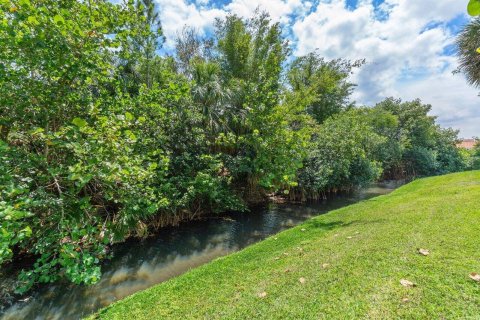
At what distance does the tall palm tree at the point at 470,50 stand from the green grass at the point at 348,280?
890 cm

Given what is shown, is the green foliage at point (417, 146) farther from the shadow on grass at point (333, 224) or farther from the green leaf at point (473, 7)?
the green leaf at point (473, 7)

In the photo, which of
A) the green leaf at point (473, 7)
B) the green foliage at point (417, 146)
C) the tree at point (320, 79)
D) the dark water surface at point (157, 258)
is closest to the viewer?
the green leaf at point (473, 7)

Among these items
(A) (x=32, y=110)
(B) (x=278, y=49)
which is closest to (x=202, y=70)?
(B) (x=278, y=49)

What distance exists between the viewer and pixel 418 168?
70.4ft

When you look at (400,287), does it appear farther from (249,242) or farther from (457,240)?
(249,242)

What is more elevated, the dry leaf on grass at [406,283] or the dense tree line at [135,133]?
the dense tree line at [135,133]

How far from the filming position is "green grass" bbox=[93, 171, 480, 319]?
2318mm

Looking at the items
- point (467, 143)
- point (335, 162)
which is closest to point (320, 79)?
point (335, 162)

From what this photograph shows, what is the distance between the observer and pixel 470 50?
1024 centimetres

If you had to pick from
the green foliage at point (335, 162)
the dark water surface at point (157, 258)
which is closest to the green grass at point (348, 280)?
the dark water surface at point (157, 258)

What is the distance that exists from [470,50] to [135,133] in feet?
46.3

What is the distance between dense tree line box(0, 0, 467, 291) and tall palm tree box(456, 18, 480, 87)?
16.4 feet

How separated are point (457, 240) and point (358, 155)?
10.0 meters

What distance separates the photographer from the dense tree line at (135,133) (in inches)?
136
